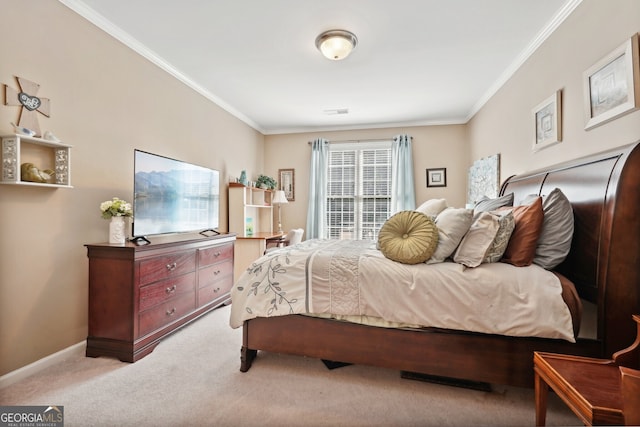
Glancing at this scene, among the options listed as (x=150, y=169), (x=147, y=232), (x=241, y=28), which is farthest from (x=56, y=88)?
(x=241, y=28)

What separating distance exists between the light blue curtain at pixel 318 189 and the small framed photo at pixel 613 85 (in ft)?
12.4

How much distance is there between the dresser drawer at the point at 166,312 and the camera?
224cm

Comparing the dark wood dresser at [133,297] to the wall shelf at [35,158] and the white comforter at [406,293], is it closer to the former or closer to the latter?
the wall shelf at [35,158]

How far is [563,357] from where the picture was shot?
132cm

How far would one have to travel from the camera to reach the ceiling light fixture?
8.07 ft

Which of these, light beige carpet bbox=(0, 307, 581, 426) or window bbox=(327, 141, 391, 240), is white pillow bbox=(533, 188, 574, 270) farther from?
window bbox=(327, 141, 391, 240)

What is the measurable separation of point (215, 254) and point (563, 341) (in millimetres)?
2954

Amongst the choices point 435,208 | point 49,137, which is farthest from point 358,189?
point 49,137

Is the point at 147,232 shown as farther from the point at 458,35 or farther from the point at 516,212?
the point at 458,35

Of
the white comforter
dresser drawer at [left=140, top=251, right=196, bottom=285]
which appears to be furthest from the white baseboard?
the white comforter

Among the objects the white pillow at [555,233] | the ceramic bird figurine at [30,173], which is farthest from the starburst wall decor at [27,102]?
the white pillow at [555,233]

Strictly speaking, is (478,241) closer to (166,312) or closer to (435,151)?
(166,312)

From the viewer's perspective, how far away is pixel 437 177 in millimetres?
4961

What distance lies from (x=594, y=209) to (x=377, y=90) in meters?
2.71
